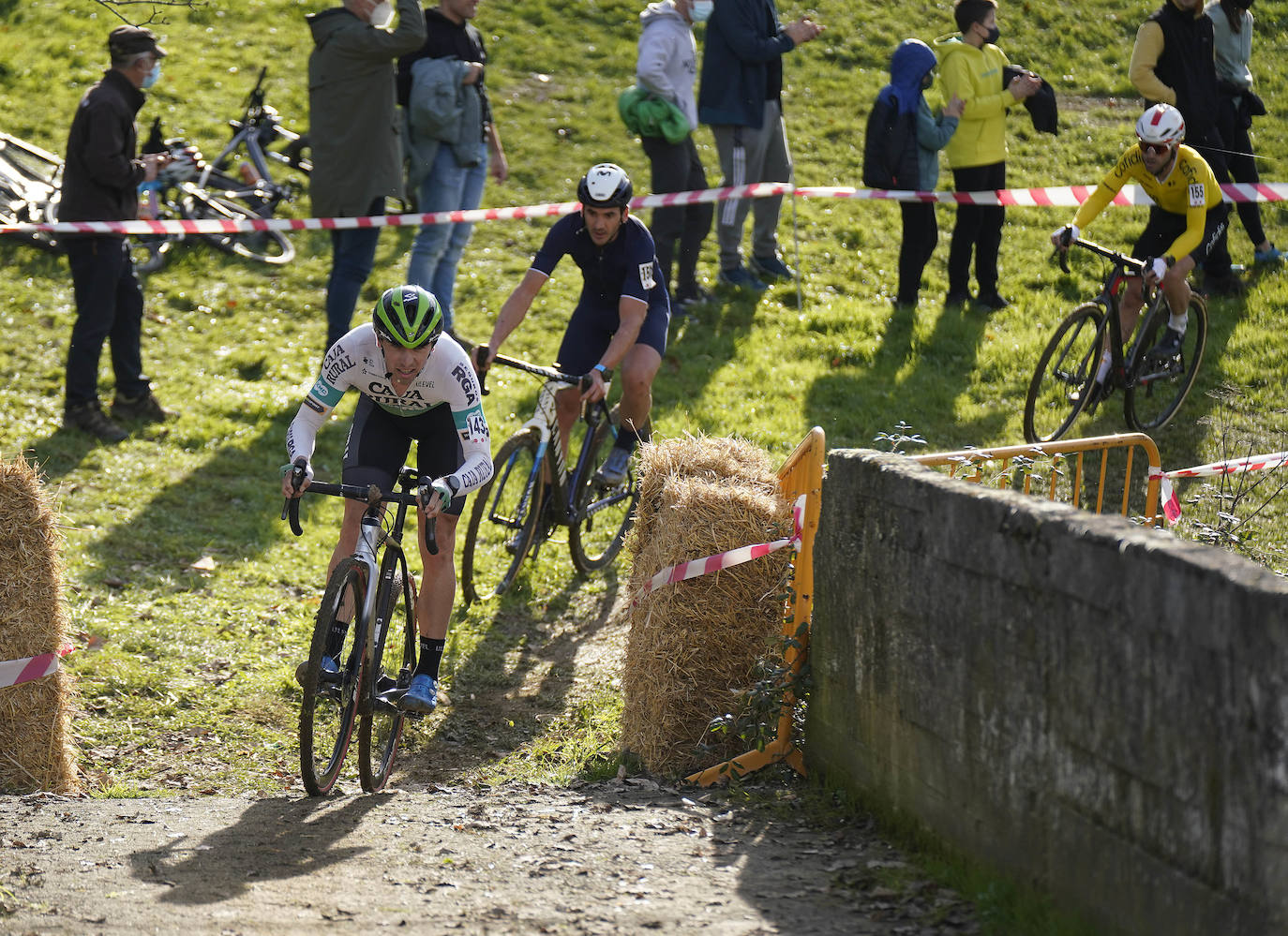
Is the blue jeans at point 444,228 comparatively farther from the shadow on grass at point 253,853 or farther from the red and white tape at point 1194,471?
the shadow on grass at point 253,853

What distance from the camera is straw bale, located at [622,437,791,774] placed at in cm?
593

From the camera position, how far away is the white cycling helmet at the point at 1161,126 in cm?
930

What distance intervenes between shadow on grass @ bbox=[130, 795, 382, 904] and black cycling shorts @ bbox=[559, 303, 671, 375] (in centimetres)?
355

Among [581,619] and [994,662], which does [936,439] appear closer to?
[581,619]

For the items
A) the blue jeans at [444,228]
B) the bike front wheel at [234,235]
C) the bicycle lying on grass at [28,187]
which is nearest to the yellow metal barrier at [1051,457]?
the blue jeans at [444,228]

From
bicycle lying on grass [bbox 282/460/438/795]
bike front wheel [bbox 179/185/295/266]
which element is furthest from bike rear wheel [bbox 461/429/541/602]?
bike front wheel [bbox 179/185/295/266]

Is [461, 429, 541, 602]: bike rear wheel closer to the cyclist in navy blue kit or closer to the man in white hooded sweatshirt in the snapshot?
the cyclist in navy blue kit

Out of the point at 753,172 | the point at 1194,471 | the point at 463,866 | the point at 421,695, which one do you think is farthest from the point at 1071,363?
the point at 463,866

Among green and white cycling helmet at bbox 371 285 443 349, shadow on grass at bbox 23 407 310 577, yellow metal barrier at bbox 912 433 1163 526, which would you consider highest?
green and white cycling helmet at bbox 371 285 443 349

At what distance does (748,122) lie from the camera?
40.0 feet

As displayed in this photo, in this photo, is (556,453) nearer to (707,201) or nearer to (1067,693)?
(1067,693)

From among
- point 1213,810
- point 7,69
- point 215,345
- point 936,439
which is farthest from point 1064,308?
point 7,69

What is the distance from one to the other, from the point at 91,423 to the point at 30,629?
481cm

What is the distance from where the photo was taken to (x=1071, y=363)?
9.62m
